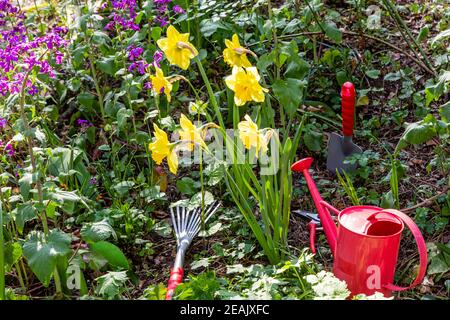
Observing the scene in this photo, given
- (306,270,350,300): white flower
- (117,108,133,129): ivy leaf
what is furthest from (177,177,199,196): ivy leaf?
(306,270,350,300): white flower

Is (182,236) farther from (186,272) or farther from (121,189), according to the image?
(121,189)

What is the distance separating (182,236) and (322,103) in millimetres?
960

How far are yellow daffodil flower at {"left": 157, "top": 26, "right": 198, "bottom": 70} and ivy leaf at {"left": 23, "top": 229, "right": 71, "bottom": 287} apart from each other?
0.64 m

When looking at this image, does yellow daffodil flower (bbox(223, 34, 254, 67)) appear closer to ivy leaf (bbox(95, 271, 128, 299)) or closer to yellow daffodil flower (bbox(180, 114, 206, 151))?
yellow daffodil flower (bbox(180, 114, 206, 151))

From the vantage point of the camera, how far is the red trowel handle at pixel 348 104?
101 inches

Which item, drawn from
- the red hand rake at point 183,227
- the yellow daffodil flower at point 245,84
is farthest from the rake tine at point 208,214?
the yellow daffodil flower at point 245,84

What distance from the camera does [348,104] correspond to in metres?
2.57

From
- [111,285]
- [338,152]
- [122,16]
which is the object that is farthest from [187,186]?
[122,16]

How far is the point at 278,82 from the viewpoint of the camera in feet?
7.94

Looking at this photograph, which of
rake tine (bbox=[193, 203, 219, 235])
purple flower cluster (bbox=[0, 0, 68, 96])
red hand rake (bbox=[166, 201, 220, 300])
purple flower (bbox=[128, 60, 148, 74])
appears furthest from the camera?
purple flower (bbox=[128, 60, 148, 74])

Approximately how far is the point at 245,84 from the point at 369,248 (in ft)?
1.95

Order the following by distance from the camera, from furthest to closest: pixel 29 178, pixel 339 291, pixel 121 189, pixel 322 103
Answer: pixel 322 103 < pixel 121 189 < pixel 29 178 < pixel 339 291

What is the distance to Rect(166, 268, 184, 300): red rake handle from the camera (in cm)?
208

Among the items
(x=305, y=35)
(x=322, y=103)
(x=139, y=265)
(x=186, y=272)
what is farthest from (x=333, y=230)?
(x=305, y=35)
